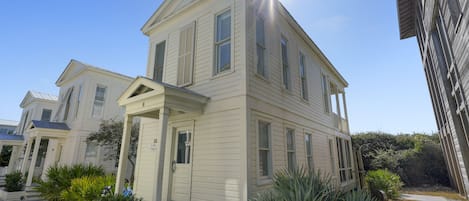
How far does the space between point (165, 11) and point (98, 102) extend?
8.66 meters

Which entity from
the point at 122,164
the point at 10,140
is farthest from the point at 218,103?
the point at 10,140

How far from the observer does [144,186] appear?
7156mm

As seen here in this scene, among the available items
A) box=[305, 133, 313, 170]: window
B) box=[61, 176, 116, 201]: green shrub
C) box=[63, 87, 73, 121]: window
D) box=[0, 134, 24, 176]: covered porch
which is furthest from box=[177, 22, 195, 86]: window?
box=[0, 134, 24, 176]: covered porch

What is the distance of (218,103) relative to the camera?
6.04 metres

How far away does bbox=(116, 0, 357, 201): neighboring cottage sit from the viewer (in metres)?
5.39

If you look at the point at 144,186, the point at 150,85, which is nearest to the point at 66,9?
the point at 150,85

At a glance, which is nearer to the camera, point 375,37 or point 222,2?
point 222,2

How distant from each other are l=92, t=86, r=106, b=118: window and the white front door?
9.69m

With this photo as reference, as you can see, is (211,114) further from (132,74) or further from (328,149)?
(132,74)

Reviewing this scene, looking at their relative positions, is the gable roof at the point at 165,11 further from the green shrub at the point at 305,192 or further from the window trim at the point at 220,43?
the green shrub at the point at 305,192

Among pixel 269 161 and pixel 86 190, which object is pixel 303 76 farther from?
pixel 86 190

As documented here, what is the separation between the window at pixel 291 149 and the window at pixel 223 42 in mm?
3137

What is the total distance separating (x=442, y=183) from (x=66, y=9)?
23144 mm

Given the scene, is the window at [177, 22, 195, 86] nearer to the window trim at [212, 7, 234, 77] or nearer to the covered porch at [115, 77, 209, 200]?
the window trim at [212, 7, 234, 77]
